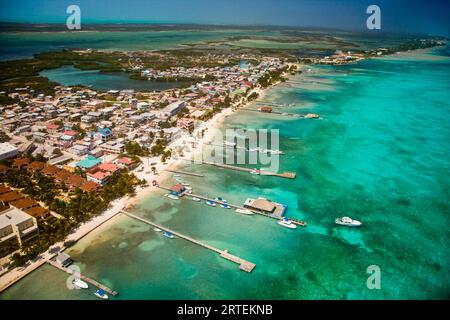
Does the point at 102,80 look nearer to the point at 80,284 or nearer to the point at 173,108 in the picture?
the point at 173,108

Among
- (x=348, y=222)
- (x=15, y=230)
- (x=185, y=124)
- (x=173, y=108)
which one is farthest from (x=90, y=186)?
(x=173, y=108)

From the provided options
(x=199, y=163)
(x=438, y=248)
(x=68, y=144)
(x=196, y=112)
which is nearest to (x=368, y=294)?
(x=438, y=248)

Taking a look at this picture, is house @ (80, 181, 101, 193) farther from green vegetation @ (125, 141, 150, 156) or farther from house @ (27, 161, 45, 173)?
green vegetation @ (125, 141, 150, 156)

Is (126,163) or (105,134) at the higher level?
(105,134)

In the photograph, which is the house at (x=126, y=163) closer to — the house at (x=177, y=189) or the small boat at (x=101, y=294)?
the house at (x=177, y=189)

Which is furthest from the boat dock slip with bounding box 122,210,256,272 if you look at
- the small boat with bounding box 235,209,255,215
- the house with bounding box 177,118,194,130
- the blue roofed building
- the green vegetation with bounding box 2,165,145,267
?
the house with bounding box 177,118,194,130

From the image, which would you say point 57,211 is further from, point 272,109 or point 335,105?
point 335,105
